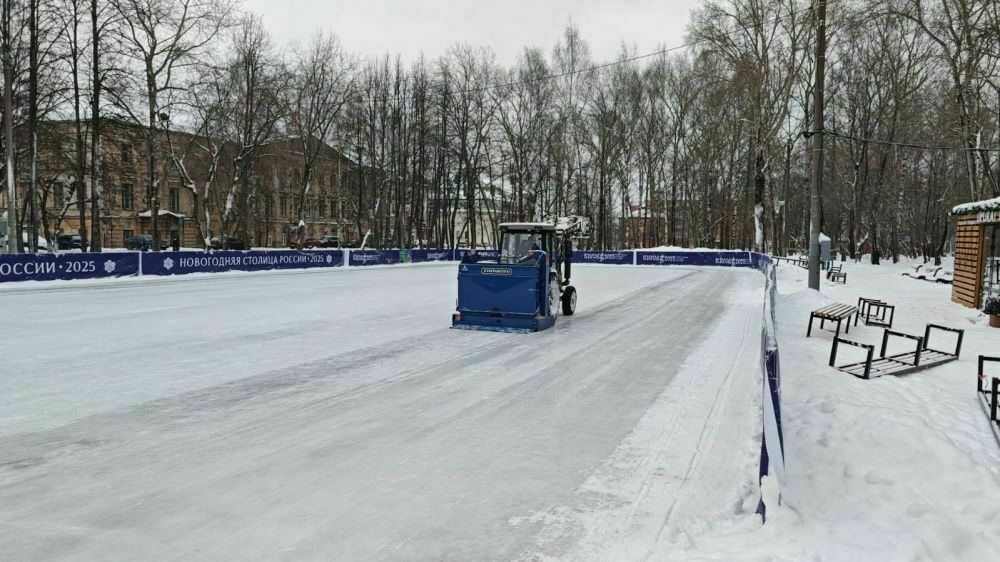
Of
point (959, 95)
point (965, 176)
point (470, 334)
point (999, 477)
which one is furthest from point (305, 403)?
point (965, 176)

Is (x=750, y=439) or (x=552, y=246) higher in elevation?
(x=552, y=246)

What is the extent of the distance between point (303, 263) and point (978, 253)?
97.8ft

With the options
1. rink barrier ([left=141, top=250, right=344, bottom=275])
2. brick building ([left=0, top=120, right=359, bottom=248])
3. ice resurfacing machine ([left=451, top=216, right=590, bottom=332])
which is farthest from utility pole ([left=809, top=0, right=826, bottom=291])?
brick building ([left=0, top=120, right=359, bottom=248])

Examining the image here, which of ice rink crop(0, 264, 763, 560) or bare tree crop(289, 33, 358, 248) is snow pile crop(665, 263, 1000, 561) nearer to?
ice rink crop(0, 264, 763, 560)

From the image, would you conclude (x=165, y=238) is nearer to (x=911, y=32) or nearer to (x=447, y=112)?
(x=447, y=112)

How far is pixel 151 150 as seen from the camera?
33.6 meters

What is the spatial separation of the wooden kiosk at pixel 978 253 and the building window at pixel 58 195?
61.5 m

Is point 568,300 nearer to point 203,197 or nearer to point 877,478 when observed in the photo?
point 877,478

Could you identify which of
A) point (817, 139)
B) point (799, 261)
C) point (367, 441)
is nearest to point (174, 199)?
point (799, 261)

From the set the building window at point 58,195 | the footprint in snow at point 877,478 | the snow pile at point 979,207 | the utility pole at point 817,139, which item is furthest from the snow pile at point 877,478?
the building window at point 58,195

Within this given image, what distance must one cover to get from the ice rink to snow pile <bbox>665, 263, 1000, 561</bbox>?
362 millimetres

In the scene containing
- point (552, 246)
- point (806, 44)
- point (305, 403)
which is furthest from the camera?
point (806, 44)

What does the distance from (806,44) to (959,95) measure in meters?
9.05

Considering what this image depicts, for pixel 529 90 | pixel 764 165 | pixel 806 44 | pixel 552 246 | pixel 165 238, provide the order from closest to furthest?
pixel 552 246, pixel 806 44, pixel 764 165, pixel 529 90, pixel 165 238
